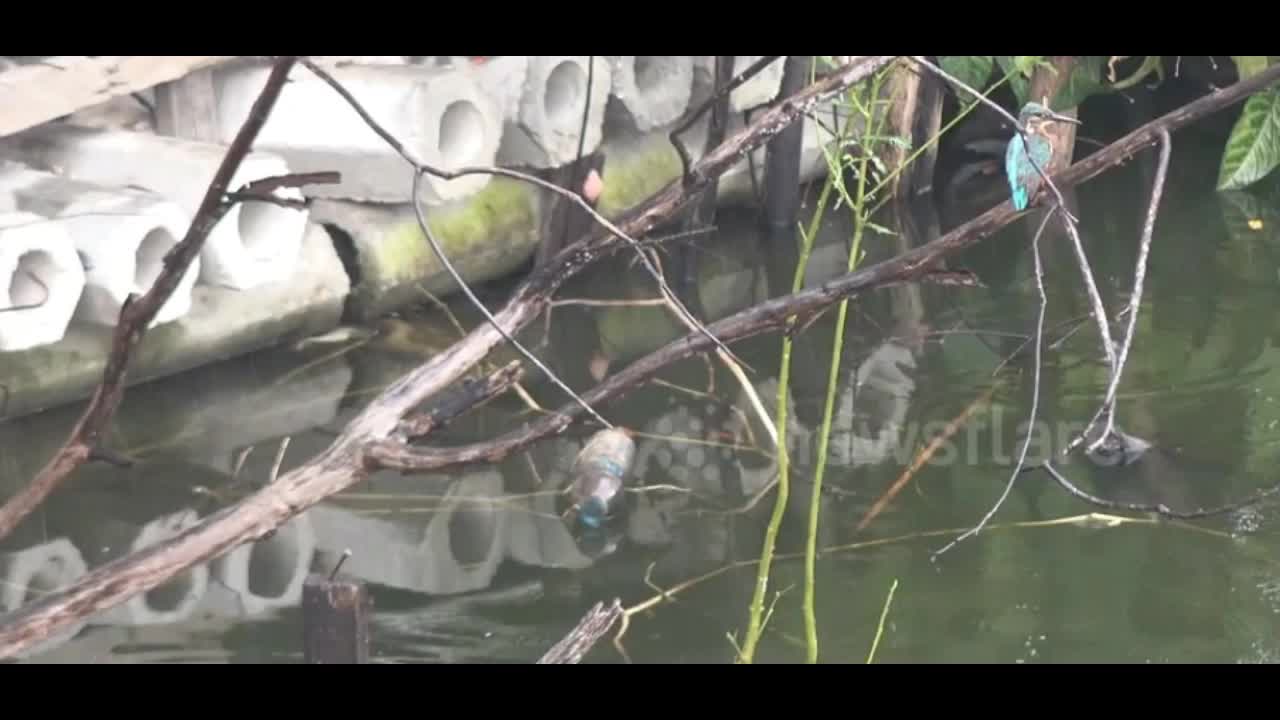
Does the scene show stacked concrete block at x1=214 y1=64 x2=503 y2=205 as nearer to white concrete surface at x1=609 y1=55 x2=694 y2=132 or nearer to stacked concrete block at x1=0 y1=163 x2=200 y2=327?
stacked concrete block at x1=0 y1=163 x2=200 y2=327

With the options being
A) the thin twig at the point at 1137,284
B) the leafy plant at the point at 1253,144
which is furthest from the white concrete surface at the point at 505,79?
the thin twig at the point at 1137,284

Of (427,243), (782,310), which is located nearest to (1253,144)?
(782,310)

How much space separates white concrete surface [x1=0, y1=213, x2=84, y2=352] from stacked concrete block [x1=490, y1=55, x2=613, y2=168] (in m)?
1.77

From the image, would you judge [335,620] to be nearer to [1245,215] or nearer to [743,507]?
[743,507]

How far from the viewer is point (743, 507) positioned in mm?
3760

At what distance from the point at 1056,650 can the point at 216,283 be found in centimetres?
257

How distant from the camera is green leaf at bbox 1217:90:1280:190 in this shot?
2.99 meters

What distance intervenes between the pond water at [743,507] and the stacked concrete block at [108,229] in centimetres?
31

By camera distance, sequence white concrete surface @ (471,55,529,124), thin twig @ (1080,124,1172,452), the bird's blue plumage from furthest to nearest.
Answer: white concrete surface @ (471,55,529,124)
the bird's blue plumage
thin twig @ (1080,124,1172,452)

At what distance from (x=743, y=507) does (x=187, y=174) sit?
70.5 inches

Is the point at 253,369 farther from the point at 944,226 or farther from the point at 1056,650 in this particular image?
the point at 944,226

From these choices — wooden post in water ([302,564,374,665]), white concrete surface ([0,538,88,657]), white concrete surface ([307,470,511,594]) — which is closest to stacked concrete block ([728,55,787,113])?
white concrete surface ([307,470,511,594])

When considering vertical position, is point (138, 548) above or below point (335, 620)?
below

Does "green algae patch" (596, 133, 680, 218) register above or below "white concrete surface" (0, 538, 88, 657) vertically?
above
